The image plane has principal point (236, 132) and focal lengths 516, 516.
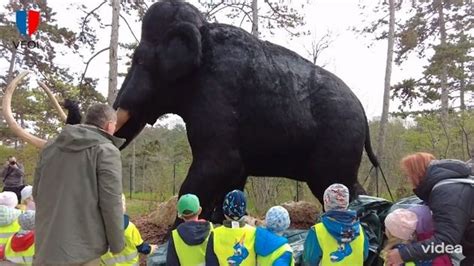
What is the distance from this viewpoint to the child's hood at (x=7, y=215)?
4.49 m

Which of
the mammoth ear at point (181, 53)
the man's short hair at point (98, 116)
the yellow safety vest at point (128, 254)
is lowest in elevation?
the yellow safety vest at point (128, 254)

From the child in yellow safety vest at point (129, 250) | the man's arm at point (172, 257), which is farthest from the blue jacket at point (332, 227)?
the child in yellow safety vest at point (129, 250)

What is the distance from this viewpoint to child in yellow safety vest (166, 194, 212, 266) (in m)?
3.46

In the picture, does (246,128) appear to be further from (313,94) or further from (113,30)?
(113,30)

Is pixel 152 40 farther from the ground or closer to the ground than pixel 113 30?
closer to the ground

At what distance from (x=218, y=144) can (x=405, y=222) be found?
6.48 feet

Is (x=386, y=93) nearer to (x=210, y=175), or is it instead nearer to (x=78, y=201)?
(x=210, y=175)

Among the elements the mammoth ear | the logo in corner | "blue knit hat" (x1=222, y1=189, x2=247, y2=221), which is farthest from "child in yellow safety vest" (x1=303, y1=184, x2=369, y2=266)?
the logo in corner

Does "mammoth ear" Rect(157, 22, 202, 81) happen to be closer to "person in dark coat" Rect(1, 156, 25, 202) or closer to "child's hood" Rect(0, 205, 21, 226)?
"child's hood" Rect(0, 205, 21, 226)

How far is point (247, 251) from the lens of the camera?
3.27 metres

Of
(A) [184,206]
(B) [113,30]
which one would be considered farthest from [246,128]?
(B) [113,30]

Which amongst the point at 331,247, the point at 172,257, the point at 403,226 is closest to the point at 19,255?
the point at 172,257

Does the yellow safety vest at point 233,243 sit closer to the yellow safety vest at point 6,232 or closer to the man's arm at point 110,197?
the man's arm at point 110,197

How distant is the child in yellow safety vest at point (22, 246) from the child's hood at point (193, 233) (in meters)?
1.58
